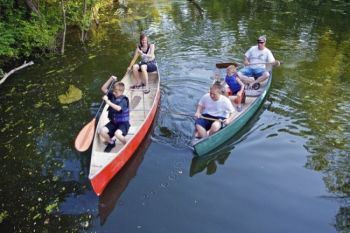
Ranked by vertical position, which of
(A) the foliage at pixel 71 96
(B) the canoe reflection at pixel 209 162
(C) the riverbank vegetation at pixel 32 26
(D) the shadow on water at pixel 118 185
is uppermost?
(C) the riverbank vegetation at pixel 32 26

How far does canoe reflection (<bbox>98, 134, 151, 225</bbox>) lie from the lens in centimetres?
812

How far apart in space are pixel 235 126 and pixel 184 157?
5.07ft

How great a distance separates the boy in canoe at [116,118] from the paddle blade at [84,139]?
1.23 ft

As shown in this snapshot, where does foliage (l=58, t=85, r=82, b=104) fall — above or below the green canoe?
below

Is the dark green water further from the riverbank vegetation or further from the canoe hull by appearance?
the riverbank vegetation

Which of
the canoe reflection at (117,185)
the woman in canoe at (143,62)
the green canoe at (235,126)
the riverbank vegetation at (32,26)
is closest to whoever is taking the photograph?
the canoe reflection at (117,185)

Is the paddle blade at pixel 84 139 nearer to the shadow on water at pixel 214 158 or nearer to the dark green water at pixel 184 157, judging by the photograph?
the dark green water at pixel 184 157

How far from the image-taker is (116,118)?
934 cm

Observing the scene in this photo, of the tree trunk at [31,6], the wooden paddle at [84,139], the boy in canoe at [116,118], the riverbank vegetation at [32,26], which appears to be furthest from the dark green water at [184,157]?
the tree trunk at [31,6]

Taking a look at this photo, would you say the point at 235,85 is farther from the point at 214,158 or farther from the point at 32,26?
the point at 32,26

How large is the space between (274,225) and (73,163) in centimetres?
489

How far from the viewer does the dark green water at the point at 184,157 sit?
784 centimetres

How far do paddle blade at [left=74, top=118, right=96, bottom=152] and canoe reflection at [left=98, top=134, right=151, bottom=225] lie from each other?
3.22 feet

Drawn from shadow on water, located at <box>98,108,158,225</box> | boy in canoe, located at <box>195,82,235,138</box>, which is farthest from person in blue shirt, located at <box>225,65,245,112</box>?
shadow on water, located at <box>98,108,158,225</box>
